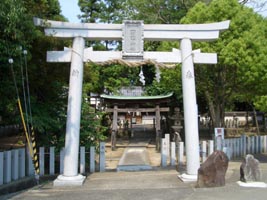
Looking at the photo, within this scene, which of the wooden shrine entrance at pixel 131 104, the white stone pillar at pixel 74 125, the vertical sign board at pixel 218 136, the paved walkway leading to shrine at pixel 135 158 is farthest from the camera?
the wooden shrine entrance at pixel 131 104

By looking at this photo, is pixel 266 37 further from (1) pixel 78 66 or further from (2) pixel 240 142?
(1) pixel 78 66

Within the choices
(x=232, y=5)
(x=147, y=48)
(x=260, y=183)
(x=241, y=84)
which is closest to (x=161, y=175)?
Result: (x=260, y=183)

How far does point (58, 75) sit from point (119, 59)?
9.38ft

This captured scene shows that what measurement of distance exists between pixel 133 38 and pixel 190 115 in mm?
2698

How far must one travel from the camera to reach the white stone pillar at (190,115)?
9.62 metres

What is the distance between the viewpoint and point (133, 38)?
9.96 m

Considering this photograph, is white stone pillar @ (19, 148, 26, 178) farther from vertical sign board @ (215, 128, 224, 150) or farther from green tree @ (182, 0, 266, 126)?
green tree @ (182, 0, 266, 126)

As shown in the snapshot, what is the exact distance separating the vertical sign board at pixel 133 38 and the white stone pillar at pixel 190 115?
4.09 ft

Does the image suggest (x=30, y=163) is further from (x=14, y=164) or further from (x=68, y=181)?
(x=68, y=181)

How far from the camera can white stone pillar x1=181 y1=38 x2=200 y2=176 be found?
31.6 ft

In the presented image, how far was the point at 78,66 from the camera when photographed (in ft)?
31.7

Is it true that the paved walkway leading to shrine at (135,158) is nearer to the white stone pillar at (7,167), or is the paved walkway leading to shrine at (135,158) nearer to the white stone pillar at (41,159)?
the white stone pillar at (41,159)

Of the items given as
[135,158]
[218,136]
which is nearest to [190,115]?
[218,136]

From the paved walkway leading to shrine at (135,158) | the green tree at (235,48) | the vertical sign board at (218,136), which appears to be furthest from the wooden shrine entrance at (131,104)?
the vertical sign board at (218,136)
